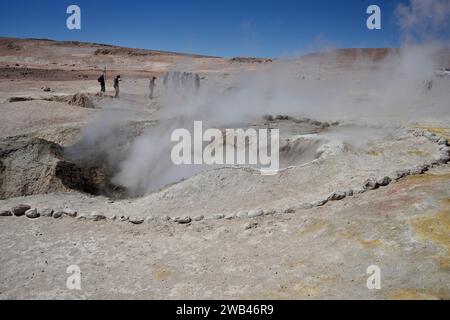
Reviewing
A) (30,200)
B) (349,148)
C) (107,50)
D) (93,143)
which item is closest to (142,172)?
(93,143)

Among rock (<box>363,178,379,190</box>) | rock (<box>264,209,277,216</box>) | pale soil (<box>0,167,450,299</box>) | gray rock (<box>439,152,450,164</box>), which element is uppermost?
gray rock (<box>439,152,450,164</box>)

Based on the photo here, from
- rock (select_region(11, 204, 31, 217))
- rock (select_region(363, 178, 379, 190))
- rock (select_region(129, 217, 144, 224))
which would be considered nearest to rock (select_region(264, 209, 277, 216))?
rock (select_region(363, 178, 379, 190))

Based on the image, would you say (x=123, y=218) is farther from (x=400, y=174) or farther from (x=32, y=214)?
(x=400, y=174)

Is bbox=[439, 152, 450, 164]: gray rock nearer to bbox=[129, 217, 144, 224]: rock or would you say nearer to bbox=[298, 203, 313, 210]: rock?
bbox=[298, 203, 313, 210]: rock

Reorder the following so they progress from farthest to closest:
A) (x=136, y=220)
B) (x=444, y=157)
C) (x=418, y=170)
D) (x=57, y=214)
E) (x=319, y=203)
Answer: (x=444, y=157) → (x=418, y=170) → (x=57, y=214) → (x=136, y=220) → (x=319, y=203)

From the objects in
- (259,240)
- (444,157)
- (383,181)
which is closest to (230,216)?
(259,240)

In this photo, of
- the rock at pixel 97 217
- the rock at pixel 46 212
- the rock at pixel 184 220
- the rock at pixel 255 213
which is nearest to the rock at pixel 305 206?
the rock at pixel 255 213

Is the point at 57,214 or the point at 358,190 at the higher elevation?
the point at 358,190

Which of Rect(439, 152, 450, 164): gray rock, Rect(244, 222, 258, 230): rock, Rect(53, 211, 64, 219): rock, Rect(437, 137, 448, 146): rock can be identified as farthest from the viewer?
Rect(437, 137, 448, 146): rock
